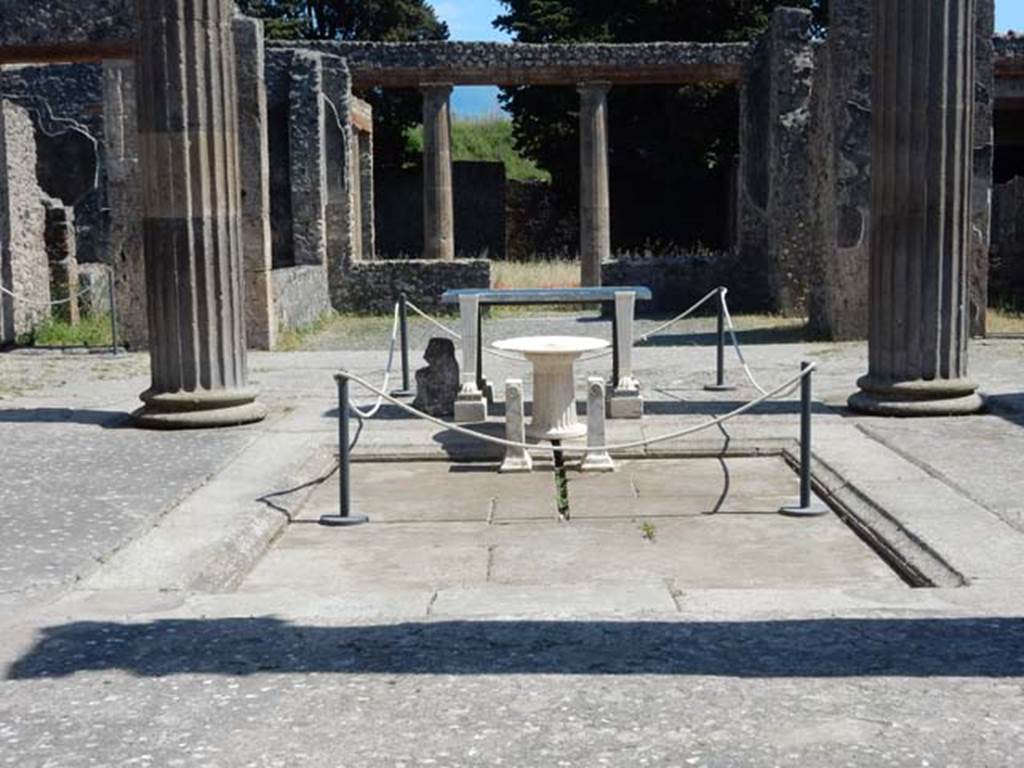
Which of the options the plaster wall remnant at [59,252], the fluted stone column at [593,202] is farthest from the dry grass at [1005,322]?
the plaster wall remnant at [59,252]

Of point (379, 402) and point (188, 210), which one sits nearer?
point (379, 402)

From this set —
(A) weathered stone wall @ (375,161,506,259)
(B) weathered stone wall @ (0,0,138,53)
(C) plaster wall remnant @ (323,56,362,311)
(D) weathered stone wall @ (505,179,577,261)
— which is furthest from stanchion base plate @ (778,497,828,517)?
(D) weathered stone wall @ (505,179,577,261)

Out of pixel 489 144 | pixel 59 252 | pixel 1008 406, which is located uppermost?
pixel 489 144

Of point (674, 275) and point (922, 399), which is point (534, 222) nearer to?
point (674, 275)

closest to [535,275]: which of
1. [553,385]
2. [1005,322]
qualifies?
[1005,322]

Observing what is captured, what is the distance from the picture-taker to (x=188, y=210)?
8609 millimetres

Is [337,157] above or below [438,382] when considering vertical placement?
above

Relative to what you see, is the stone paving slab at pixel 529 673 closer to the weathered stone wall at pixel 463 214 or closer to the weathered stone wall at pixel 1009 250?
the weathered stone wall at pixel 1009 250

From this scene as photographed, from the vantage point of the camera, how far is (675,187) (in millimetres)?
28172

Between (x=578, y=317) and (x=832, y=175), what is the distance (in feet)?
16.4

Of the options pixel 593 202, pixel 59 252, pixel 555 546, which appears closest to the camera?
pixel 555 546

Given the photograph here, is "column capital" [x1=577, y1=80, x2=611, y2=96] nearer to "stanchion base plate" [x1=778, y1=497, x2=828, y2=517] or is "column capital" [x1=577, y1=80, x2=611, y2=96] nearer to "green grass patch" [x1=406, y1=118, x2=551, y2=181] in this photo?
"stanchion base plate" [x1=778, y1=497, x2=828, y2=517]

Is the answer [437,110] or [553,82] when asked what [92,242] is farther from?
[553,82]

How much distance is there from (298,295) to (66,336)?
8.26 feet
